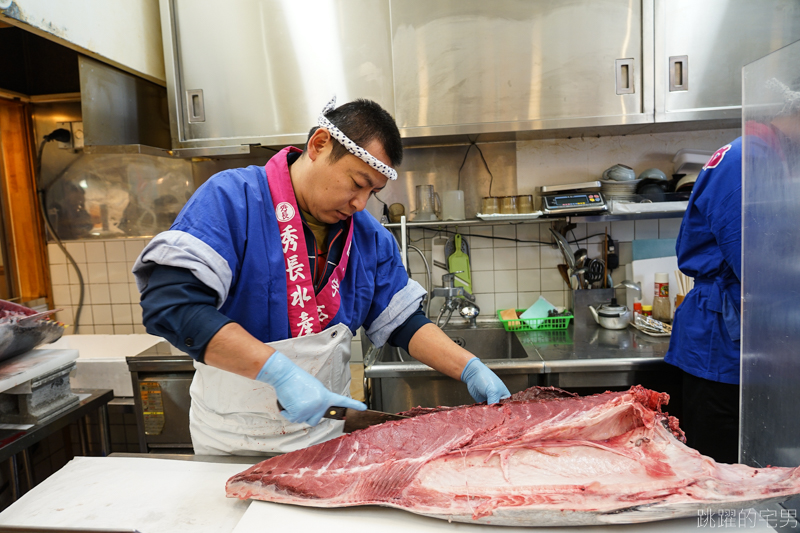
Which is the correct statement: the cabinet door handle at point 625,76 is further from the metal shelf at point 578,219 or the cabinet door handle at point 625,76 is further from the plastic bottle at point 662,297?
the plastic bottle at point 662,297

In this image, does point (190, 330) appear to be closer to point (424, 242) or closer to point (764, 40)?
point (424, 242)

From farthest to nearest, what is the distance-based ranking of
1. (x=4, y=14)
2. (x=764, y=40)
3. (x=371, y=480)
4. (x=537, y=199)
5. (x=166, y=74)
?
(x=537, y=199)
(x=166, y=74)
(x=764, y=40)
(x=4, y=14)
(x=371, y=480)

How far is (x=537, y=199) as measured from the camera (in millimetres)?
3133

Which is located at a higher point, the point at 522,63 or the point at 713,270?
the point at 522,63

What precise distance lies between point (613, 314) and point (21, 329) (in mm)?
3046

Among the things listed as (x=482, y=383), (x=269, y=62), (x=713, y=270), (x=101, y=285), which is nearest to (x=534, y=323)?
(x=713, y=270)

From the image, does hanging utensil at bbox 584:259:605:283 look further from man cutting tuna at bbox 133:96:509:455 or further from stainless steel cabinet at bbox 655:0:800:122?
man cutting tuna at bbox 133:96:509:455

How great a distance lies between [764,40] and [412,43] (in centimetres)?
191

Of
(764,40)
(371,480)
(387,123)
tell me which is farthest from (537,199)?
(371,480)

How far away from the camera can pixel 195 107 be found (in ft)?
9.61

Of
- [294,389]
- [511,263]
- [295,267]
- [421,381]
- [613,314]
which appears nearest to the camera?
[294,389]

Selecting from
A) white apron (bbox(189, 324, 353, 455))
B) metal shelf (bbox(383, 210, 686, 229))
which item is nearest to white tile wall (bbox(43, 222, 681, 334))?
metal shelf (bbox(383, 210, 686, 229))

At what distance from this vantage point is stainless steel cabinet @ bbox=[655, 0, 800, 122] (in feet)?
8.48

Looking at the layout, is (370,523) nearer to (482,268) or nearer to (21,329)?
(21,329)
